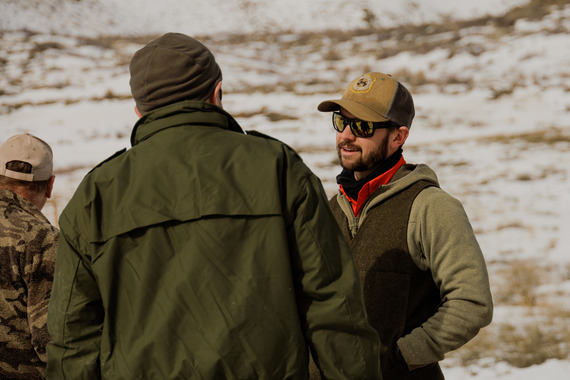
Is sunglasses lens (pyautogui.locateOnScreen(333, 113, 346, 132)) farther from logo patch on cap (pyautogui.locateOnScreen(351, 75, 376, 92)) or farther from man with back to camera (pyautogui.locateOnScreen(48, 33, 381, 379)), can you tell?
man with back to camera (pyautogui.locateOnScreen(48, 33, 381, 379))

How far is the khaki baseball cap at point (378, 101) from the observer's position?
2809 mm

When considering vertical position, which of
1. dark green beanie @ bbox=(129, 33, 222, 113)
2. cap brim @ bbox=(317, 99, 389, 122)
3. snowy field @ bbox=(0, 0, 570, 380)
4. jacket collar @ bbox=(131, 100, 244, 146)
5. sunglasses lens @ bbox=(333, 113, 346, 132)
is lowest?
snowy field @ bbox=(0, 0, 570, 380)

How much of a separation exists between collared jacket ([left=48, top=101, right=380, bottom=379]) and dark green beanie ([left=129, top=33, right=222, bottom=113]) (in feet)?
0.30

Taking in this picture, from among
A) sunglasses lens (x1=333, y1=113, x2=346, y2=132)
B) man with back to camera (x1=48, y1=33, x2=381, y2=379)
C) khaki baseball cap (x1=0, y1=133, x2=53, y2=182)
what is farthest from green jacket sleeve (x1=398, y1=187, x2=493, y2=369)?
khaki baseball cap (x1=0, y1=133, x2=53, y2=182)

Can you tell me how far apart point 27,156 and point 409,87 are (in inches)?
722

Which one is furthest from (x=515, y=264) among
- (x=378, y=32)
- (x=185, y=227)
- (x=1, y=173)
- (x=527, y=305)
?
(x=378, y=32)

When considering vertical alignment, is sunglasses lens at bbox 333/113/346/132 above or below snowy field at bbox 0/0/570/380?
above

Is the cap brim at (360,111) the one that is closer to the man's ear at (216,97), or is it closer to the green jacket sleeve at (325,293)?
the man's ear at (216,97)

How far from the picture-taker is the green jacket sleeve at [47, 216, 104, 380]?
174 centimetres

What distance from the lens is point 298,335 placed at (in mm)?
1706

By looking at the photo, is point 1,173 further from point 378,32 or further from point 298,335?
point 378,32

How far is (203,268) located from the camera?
165 centimetres

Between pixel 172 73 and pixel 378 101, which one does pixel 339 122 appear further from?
pixel 172 73

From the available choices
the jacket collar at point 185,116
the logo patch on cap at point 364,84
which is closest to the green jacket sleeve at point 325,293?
the jacket collar at point 185,116
